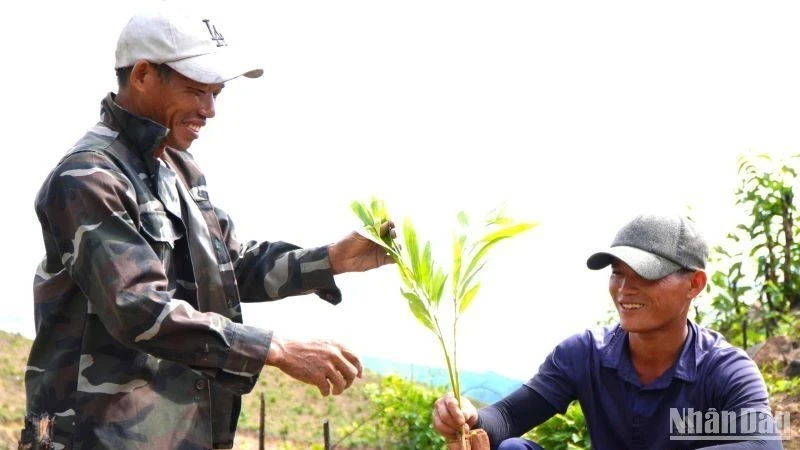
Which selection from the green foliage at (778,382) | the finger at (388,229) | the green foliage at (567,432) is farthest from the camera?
the green foliage at (778,382)

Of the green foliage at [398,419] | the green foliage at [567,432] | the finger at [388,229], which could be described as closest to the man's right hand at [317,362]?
the finger at [388,229]

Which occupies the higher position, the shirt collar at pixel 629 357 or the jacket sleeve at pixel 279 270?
the jacket sleeve at pixel 279 270

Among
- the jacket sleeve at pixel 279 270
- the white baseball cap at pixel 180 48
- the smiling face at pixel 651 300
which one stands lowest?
the smiling face at pixel 651 300

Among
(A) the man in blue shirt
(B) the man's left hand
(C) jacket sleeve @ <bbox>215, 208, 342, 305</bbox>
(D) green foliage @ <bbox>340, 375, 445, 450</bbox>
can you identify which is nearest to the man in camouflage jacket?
(C) jacket sleeve @ <bbox>215, 208, 342, 305</bbox>

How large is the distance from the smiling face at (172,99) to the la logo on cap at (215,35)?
115 mm

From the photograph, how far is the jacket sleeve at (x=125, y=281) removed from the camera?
3.16 metres

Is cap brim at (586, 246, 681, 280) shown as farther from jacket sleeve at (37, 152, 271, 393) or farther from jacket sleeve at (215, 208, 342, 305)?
jacket sleeve at (37, 152, 271, 393)

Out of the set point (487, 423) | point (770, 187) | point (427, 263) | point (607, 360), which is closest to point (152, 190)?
point (427, 263)

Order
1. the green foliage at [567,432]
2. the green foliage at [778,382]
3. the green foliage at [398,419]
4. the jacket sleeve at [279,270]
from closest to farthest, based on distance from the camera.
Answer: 1. the jacket sleeve at [279,270]
2. the green foliage at [567,432]
3. the green foliage at [778,382]
4. the green foliage at [398,419]

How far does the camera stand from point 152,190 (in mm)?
3477

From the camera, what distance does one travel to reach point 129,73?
3457 millimetres

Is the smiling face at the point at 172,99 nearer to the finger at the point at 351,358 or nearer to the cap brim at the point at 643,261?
the finger at the point at 351,358

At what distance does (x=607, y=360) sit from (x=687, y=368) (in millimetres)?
234

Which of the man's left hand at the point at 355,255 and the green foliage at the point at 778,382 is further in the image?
the green foliage at the point at 778,382
